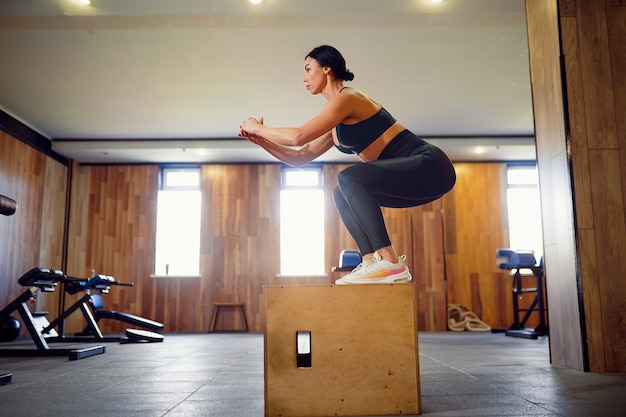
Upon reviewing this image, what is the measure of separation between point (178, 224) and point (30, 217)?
2.44 m

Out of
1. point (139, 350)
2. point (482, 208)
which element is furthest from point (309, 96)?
point (482, 208)

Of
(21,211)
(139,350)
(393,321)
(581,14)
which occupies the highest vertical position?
(581,14)

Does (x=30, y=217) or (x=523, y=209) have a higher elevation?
(x=523, y=209)

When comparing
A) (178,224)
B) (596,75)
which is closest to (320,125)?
(596,75)

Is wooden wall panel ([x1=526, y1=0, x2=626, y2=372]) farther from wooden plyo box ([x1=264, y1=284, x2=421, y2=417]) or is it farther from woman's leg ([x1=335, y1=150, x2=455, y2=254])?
wooden plyo box ([x1=264, y1=284, x2=421, y2=417])

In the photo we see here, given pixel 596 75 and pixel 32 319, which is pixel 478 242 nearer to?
pixel 596 75

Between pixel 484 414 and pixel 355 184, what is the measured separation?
99 centimetres

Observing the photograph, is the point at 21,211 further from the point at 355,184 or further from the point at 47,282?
the point at 355,184

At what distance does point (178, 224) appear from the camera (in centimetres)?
1001

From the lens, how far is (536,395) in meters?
2.41

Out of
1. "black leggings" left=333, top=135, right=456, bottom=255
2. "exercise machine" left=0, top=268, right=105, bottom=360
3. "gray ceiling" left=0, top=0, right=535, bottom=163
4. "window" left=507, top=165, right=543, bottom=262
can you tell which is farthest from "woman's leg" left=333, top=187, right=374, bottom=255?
"window" left=507, top=165, right=543, bottom=262

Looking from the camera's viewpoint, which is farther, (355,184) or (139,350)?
(139,350)

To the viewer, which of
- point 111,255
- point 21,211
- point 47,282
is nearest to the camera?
point 47,282

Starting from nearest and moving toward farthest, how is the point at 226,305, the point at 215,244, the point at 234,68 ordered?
the point at 234,68, the point at 226,305, the point at 215,244
